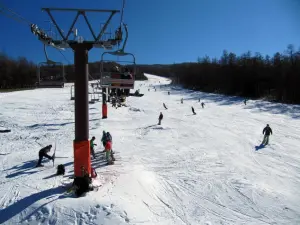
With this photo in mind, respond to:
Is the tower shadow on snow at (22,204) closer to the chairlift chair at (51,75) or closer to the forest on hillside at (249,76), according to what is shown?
the chairlift chair at (51,75)

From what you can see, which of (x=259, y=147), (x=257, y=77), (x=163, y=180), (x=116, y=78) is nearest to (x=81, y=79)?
(x=116, y=78)

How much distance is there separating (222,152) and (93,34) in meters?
11.1

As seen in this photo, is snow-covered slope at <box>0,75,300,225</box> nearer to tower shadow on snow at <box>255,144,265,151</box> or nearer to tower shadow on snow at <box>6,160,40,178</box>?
tower shadow on snow at <box>6,160,40,178</box>

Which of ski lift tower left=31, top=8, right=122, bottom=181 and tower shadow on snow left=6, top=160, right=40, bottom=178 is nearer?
ski lift tower left=31, top=8, right=122, bottom=181

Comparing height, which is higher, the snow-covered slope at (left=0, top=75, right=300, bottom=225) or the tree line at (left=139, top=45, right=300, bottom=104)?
the tree line at (left=139, top=45, right=300, bottom=104)

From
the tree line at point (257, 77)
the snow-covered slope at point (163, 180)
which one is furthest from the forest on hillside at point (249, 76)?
the snow-covered slope at point (163, 180)

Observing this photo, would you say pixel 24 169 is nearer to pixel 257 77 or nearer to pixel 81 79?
pixel 81 79

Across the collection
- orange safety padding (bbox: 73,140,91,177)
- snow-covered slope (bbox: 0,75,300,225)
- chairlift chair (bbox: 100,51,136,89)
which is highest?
chairlift chair (bbox: 100,51,136,89)

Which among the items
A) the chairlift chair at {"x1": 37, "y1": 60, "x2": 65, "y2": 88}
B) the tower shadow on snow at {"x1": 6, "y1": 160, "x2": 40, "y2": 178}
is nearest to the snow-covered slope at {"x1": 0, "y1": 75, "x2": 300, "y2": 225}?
the tower shadow on snow at {"x1": 6, "y1": 160, "x2": 40, "y2": 178}

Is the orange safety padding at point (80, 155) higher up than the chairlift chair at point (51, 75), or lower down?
lower down

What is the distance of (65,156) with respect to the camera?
1455cm

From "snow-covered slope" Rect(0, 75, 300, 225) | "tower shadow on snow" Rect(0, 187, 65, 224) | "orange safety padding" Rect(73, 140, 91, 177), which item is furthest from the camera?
"orange safety padding" Rect(73, 140, 91, 177)

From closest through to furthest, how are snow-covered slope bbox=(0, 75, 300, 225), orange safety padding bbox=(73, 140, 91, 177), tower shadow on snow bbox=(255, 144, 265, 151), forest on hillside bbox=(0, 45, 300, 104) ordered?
1. snow-covered slope bbox=(0, 75, 300, 225)
2. orange safety padding bbox=(73, 140, 91, 177)
3. tower shadow on snow bbox=(255, 144, 265, 151)
4. forest on hillside bbox=(0, 45, 300, 104)

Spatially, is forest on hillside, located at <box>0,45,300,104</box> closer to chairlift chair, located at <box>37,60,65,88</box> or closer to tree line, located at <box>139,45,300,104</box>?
tree line, located at <box>139,45,300,104</box>
